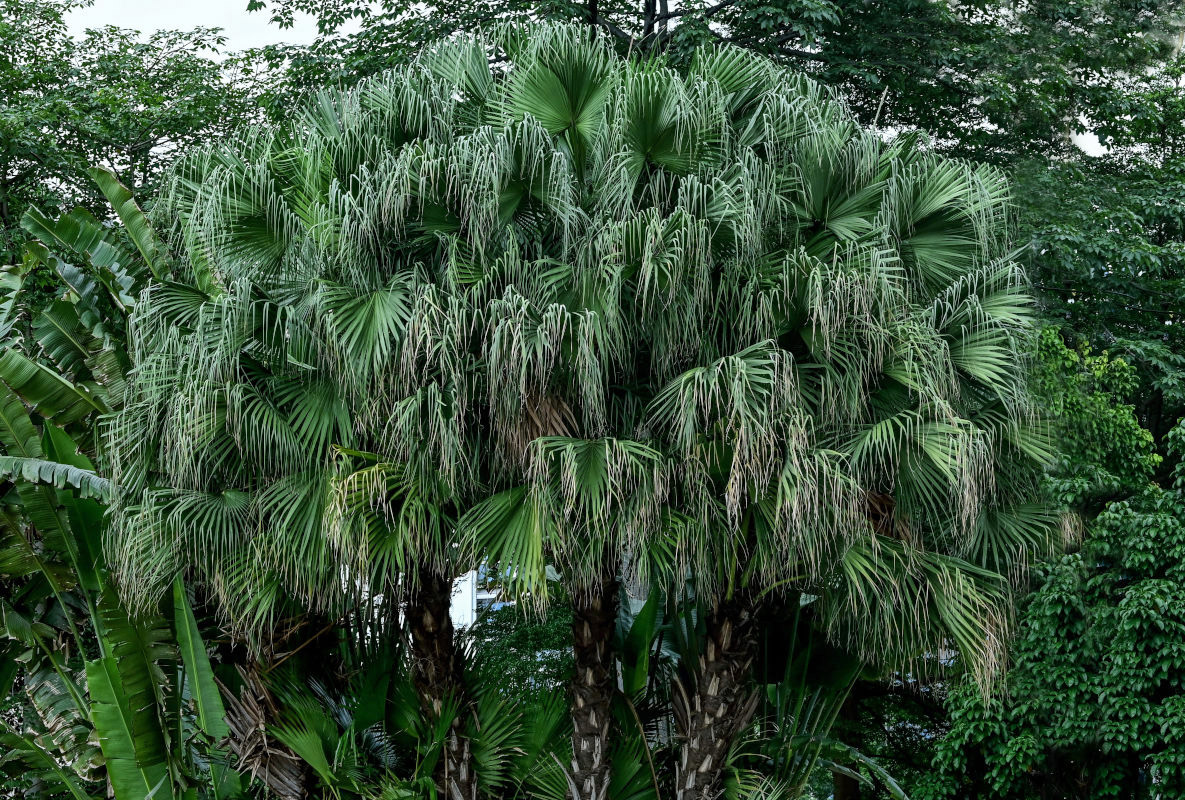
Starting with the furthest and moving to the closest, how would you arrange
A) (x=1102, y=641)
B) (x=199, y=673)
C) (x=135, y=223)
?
1. (x=1102, y=641)
2. (x=135, y=223)
3. (x=199, y=673)

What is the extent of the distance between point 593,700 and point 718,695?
0.93 metres

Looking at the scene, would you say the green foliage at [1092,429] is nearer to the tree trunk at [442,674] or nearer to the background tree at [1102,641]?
the background tree at [1102,641]

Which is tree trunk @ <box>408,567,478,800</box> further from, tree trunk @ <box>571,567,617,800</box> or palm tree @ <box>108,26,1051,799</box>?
tree trunk @ <box>571,567,617,800</box>

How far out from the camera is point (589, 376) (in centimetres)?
729

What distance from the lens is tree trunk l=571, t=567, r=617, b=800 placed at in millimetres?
8422

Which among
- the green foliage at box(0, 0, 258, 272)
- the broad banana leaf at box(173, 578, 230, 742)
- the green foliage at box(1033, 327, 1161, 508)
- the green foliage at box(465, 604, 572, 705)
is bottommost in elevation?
the green foliage at box(465, 604, 572, 705)

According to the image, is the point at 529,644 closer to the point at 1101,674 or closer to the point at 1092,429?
the point at 1101,674

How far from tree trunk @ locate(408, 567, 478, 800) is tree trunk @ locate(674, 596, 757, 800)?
1.70 metres

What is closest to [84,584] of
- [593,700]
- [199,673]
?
[199,673]

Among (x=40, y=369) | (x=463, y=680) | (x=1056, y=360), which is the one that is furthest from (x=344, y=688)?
(x=1056, y=360)

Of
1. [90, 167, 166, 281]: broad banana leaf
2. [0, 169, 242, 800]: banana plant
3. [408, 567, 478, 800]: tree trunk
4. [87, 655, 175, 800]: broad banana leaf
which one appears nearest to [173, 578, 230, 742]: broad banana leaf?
[0, 169, 242, 800]: banana plant

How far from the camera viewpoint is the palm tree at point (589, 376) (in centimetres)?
733

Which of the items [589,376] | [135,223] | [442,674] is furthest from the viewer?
[135,223]

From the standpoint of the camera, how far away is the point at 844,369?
8.05 m
